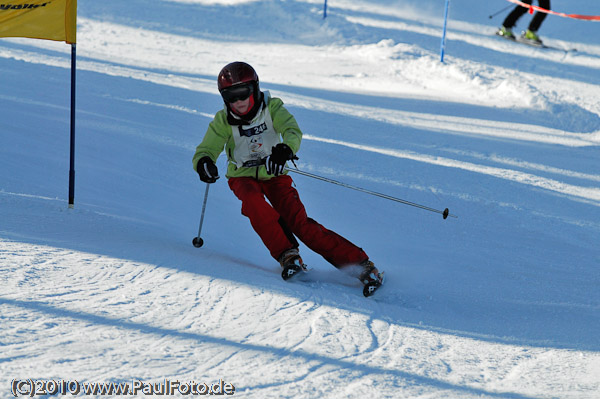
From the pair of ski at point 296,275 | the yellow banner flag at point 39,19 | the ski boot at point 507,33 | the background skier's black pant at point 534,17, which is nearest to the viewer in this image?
the pair of ski at point 296,275

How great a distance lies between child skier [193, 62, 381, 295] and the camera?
4.31 metres

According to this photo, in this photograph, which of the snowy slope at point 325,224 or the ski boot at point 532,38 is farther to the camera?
the ski boot at point 532,38

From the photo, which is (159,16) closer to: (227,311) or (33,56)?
(33,56)

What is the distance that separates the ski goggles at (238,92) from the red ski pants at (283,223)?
57cm

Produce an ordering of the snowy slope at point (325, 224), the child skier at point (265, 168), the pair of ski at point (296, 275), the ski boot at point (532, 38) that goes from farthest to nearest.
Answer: the ski boot at point (532, 38) → the child skier at point (265, 168) → the pair of ski at point (296, 275) → the snowy slope at point (325, 224)

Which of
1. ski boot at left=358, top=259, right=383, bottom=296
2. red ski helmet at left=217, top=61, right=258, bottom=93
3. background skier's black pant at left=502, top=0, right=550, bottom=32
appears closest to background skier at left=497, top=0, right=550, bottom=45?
background skier's black pant at left=502, top=0, right=550, bottom=32

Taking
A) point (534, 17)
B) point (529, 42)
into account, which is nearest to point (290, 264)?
point (529, 42)

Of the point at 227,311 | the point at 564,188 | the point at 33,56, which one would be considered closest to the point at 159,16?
the point at 33,56

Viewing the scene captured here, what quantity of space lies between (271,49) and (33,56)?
203 inches

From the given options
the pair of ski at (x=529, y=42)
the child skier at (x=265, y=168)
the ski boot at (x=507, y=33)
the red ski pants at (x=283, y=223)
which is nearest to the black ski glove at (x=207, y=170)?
the child skier at (x=265, y=168)

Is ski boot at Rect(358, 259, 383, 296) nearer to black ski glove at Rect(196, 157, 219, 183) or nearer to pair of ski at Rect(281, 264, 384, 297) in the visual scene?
pair of ski at Rect(281, 264, 384, 297)

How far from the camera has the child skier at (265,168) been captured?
14.1 feet

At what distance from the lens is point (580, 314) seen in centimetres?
411

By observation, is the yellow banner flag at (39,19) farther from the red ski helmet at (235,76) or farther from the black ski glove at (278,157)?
the black ski glove at (278,157)
